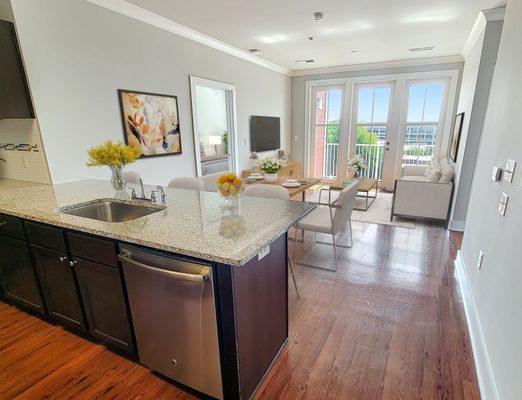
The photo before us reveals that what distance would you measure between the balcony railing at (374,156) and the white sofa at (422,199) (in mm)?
1586

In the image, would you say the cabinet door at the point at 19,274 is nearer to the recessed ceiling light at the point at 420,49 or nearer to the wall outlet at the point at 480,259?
the wall outlet at the point at 480,259

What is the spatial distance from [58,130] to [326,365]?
9.66 feet

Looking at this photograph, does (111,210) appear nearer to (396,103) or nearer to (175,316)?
(175,316)

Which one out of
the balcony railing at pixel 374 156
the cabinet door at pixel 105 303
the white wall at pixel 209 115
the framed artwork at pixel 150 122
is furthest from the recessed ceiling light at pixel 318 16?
the white wall at pixel 209 115

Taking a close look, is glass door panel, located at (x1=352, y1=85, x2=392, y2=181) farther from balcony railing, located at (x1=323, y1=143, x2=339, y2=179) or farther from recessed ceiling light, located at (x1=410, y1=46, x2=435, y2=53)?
recessed ceiling light, located at (x1=410, y1=46, x2=435, y2=53)

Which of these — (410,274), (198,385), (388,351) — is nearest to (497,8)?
(410,274)

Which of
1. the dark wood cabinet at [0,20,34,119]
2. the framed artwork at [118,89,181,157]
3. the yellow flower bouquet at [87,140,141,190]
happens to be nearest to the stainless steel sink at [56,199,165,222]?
the yellow flower bouquet at [87,140,141,190]

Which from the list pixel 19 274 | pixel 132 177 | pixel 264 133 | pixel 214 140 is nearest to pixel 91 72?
pixel 132 177

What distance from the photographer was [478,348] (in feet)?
5.81

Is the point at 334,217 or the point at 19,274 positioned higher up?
the point at 334,217

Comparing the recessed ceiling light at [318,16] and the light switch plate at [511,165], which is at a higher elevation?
the recessed ceiling light at [318,16]

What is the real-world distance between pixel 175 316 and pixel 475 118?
407cm

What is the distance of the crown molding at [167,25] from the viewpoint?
2.96 metres

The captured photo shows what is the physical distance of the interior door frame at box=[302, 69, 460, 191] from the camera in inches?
222
